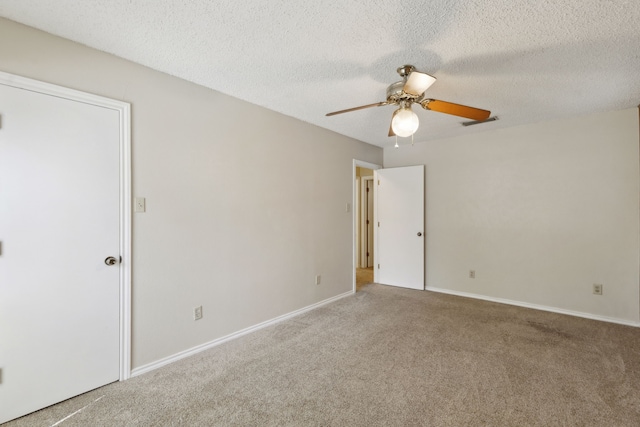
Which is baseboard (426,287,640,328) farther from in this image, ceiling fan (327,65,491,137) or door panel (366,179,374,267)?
ceiling fan (327,65,491,137)

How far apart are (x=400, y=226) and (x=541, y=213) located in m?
1.90

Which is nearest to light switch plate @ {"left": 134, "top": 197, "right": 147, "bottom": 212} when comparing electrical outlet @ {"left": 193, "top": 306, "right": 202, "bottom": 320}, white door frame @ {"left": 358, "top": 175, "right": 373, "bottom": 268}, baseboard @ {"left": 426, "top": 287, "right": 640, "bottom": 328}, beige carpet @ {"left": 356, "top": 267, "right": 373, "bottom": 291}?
electrical outlet @ {"left": 193, "top": 306, "right": 202, "bottom": 320}

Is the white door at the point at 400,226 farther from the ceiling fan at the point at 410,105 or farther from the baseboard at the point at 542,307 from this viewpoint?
the ceiling fan at the point at 410,105

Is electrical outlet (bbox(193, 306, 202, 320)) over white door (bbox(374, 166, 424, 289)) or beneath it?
beneath

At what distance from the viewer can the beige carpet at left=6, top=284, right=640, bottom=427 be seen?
1783 millimetres

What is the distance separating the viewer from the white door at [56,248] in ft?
5.74

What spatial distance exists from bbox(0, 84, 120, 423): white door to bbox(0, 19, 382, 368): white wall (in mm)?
172

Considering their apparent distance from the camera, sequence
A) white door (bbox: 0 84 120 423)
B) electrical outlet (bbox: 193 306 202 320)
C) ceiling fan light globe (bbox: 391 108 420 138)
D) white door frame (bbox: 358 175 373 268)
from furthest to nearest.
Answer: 1. white door frame (bbox: 358 175 373 268)
2. electrical outlet (bbox: 193 306 202 320)
3. ceiling fan light globe (bbox: 391 108 420 138)
4. white door (bbox: 0 84 120 423)

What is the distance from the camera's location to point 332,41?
1934mm

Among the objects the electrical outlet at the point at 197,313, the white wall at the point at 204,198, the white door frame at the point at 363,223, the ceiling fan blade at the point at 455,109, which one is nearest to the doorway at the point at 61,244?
the white wall at the point at 204,198

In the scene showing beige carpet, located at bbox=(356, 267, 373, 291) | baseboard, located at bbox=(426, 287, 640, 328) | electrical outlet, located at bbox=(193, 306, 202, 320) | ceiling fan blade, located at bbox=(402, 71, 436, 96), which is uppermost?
ceiling fan blade, located at bbox=(402, 71, 436, 96)

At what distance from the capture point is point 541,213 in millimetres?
3736

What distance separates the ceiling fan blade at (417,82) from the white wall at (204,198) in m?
1.73

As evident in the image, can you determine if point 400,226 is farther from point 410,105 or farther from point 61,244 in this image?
point 61,244
